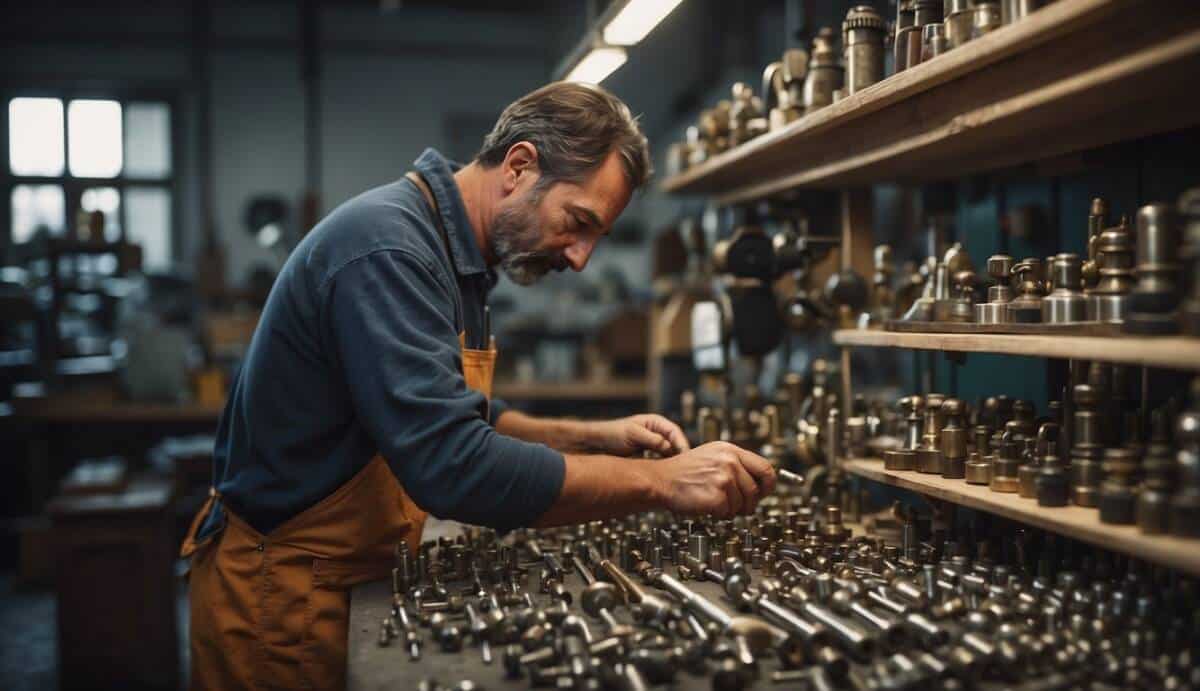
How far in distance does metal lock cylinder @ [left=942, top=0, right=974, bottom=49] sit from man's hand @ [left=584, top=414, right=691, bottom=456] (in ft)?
3.66

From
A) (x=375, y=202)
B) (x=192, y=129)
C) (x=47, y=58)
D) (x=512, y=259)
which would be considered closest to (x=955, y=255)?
(x=512, y=259)

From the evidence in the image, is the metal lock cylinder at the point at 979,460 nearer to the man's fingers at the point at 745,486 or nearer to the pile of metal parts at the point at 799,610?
the pile of metal parts at the point at 799,610

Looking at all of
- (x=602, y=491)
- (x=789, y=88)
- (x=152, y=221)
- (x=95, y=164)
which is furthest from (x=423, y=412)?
(x=95, y=164)

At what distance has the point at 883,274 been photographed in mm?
2936

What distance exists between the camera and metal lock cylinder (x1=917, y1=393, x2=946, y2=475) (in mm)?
2201

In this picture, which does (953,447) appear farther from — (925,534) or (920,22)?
(920,22)

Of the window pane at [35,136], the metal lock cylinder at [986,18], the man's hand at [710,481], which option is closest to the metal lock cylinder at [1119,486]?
the man's hand at [710,481]

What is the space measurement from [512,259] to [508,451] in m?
0.67

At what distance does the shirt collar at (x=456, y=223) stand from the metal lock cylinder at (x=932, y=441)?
1.09m

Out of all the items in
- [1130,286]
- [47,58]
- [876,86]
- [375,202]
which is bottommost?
[1130,286]

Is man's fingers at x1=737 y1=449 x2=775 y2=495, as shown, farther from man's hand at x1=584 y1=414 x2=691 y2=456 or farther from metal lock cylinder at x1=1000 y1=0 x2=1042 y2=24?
metal lock cylinder at x1=1000 y1=0 x2=1042 y2=24

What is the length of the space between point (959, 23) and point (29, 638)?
5564 mm

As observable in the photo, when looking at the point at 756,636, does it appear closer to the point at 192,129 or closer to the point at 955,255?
the point at 955,255

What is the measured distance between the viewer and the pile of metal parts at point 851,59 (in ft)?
6.19
